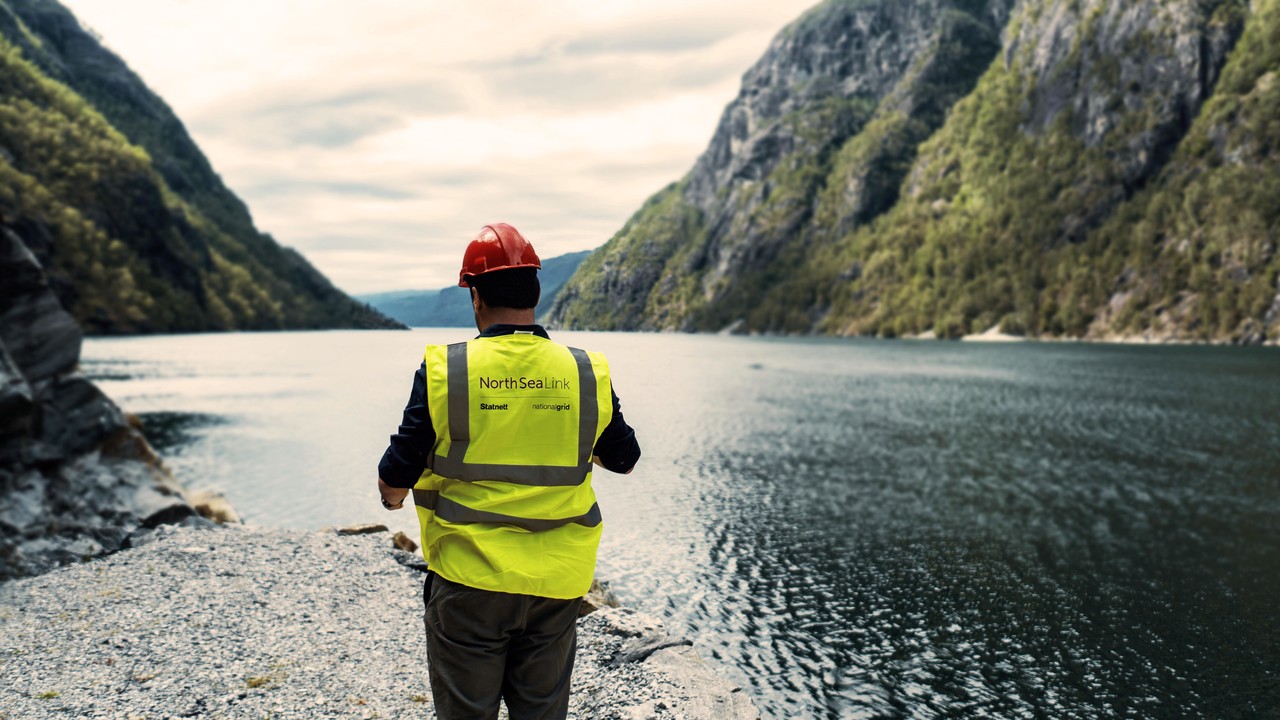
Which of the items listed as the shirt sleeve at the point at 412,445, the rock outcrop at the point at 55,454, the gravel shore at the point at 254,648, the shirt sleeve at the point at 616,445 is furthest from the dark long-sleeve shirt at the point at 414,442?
the rock outcrop at the point at 55,454

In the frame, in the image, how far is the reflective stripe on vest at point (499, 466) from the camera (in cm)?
433

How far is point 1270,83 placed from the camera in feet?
618

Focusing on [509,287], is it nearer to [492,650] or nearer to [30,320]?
[492,650]

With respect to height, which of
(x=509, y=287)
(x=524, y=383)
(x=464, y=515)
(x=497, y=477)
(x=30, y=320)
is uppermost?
(x=509, y=287)

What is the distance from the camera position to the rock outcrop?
17562 mm

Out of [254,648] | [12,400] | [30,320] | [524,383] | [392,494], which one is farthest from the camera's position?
[30,320]

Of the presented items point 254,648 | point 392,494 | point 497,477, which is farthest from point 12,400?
point 497,477

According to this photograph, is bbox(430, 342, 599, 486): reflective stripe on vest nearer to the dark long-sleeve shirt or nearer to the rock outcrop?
the dark long-sleeve shirt

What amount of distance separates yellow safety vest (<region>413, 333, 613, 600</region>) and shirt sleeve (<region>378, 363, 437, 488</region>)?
2.3 inches

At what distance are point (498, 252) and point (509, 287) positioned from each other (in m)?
0.22

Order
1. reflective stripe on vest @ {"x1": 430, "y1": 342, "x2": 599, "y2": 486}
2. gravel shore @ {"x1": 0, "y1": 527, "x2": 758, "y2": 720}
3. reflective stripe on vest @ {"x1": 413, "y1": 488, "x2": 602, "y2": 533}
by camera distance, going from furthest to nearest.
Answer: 1. gravel shore @ {"x1": 0, "y1": 527, "x2": 758, "y2": 720}
2. reflective stripe on vest @ {"x1": 413, "y1": 488, "x2": 602, "y2": 533}
3. reflective stripe on vest @ {"x1": 430, "y1": 342, "x2": 599, "y2": 486}

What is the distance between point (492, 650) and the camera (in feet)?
15.1

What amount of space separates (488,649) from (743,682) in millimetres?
10973

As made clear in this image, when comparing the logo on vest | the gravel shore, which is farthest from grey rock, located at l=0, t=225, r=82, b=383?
the logo on vest
